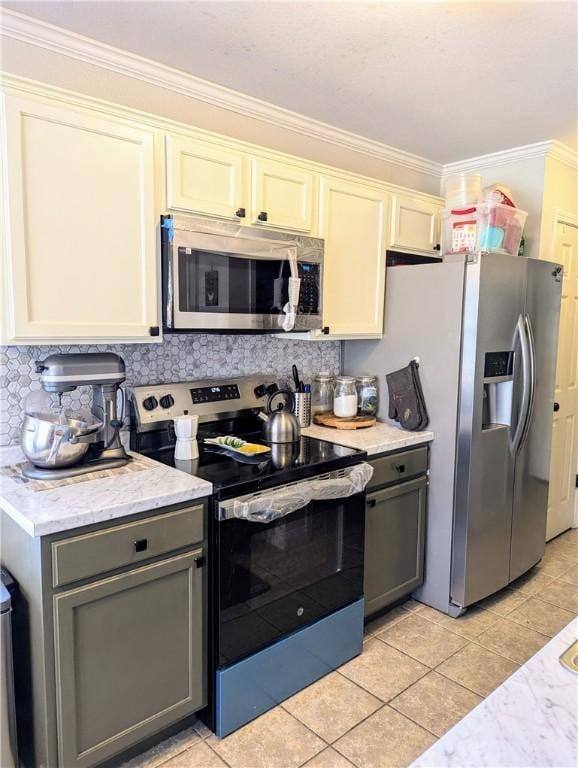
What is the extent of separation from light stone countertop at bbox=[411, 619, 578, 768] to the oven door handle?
108cm

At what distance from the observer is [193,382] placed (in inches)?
94.0

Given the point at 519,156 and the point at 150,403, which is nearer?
the point at 150,403

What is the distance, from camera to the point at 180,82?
2307 mm

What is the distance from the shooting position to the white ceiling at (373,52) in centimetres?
180

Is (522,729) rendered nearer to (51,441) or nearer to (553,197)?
(51,441)

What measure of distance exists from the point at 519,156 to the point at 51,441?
9.70 ft

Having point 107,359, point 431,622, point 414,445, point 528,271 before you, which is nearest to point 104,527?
point 107,359

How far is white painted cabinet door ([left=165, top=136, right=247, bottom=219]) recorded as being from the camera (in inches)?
78.9

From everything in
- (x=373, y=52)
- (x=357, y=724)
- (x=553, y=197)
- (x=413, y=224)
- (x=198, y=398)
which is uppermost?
(x=373, y=52)

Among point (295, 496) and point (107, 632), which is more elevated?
point (295, 496)

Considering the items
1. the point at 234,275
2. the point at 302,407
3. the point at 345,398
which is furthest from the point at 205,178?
the point at 345,398

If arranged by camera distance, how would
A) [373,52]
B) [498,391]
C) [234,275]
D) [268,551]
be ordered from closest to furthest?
1. [268,551]
2. [373,52]
3. [234,275]
4. [498,391]

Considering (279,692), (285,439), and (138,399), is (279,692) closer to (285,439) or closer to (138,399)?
(285,439)

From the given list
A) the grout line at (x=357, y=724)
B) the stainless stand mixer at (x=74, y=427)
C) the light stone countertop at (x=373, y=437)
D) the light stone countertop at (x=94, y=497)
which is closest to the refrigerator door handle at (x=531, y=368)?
the light stone countertop at (x=373, y=437)
